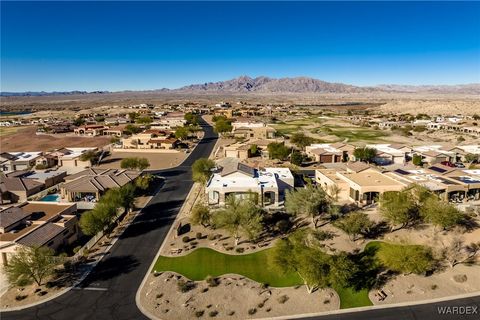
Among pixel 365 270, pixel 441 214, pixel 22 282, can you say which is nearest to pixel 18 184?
pixel 22 282

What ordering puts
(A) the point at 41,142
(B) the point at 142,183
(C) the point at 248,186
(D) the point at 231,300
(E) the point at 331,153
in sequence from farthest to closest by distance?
(A) the point at 41,142 < (E) the point at 331,153 < (B) the point at 142,183 < (C) the point at 248,186 < (D) the point at 231,300

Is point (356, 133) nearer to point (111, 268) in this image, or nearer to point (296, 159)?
point (296, 159)

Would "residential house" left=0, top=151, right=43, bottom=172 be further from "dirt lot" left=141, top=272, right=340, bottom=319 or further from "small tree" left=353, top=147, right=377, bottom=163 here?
"small tree" left=353, top=147, right=377, bottom=163

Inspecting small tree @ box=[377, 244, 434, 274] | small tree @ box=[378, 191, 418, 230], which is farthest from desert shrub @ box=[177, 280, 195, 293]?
small tree @ box=[378, 191, 418, 230]

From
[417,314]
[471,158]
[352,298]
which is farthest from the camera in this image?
[471,158]

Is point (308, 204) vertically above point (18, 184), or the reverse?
point (308, 204)

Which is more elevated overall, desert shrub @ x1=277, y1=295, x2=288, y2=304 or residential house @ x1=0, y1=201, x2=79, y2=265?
residential house @ x1=0, y1=201, x2=79, y2=265

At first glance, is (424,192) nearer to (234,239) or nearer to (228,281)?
(234,239)

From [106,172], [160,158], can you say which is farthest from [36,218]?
[160,158]
